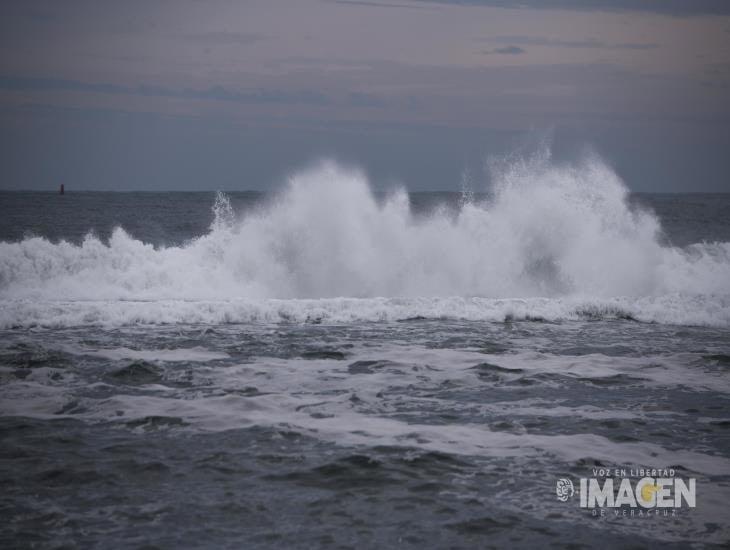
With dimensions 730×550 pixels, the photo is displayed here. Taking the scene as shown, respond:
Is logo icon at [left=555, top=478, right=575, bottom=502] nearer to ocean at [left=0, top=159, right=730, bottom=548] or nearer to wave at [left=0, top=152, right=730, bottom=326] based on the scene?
ocean at [left=0, top=159, right=730, bottom=548]

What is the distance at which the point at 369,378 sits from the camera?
508 inches

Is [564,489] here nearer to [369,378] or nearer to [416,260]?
[369,378]

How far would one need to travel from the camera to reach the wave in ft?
72.8

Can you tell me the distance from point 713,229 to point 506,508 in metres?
58.5

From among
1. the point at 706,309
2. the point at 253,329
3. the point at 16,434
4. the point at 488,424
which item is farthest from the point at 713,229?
the point at 16,434

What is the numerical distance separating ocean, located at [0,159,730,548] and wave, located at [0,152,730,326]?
9 centimetres

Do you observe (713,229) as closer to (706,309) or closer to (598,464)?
(706,309)

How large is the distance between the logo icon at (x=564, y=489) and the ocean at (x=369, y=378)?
162 millimetres

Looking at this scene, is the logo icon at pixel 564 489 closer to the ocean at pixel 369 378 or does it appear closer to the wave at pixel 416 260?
the ocean at pixel 369 378

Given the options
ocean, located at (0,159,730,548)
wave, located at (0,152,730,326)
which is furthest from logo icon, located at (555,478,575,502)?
wave, located at (0,152,730,326)

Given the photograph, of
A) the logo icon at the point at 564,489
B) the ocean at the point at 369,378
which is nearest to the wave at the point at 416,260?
the ocean at the point at 369,378

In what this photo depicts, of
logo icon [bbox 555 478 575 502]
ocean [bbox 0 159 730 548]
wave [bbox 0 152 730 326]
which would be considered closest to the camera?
ocean [bbox 0 159 730 548]

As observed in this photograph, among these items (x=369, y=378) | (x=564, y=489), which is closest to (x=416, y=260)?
(x=369, y=378)

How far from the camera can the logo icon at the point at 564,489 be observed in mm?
7742
